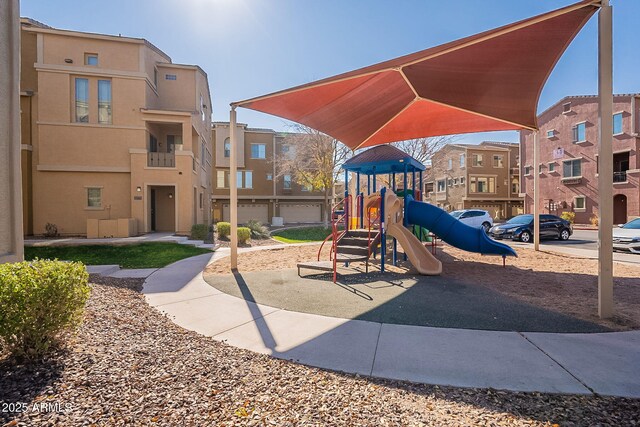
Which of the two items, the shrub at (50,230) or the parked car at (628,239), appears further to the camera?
the shrub at (50,230)

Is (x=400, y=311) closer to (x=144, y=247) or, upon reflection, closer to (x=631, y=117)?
(x=144, y=247)

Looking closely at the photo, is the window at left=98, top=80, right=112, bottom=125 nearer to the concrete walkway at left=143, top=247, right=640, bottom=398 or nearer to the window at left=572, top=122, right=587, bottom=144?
the concrete walkway at left=143, top=247, right=640, bottom=398

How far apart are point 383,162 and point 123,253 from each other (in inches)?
406

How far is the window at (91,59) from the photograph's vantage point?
16388 mm

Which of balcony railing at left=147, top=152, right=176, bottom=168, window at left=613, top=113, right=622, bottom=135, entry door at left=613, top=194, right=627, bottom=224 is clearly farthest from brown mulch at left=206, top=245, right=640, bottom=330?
window at left=613, top=113, right=622, bottom=135

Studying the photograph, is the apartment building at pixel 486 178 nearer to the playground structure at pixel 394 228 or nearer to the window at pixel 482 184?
the window at pixel 482 184

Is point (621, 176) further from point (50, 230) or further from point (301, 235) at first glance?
point (50, 230)

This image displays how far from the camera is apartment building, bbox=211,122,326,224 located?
32344 mm

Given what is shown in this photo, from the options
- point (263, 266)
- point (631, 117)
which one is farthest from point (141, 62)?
point (631, 117)

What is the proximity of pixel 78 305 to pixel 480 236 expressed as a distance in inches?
390

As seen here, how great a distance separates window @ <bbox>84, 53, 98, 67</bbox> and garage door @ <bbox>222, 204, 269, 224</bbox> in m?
18.8

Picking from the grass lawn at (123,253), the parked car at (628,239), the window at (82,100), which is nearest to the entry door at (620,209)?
the parked car at (628,239)

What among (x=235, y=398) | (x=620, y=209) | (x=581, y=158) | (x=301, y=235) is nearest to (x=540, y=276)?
(x=235, y=398)

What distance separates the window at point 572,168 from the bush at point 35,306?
40.3 metres
